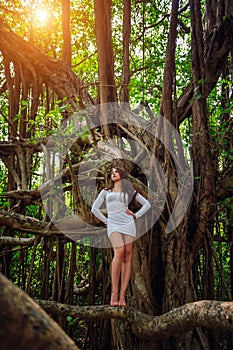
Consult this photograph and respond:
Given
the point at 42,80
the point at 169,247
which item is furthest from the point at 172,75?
the point at 42,80

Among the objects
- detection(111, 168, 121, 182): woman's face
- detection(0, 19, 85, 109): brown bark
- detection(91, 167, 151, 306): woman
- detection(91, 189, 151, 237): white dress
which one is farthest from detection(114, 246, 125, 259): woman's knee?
detection(0, 19, 85, 109): brown bark

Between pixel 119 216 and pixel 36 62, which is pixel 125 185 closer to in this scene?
pixel 119 216

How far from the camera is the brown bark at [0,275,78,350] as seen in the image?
0.46m

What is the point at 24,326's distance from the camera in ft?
1.58

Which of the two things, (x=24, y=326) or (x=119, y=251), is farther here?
(x=119, y=251)

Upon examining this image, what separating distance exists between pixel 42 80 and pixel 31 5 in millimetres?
1569

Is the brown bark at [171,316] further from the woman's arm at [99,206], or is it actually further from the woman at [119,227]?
the woman's arm at [99,206]

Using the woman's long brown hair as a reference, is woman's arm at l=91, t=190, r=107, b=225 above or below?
below

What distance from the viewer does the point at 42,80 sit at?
5383 millimetres

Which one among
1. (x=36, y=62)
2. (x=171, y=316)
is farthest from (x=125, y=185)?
(x=36, y=62)

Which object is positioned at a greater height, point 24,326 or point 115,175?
point 115,175

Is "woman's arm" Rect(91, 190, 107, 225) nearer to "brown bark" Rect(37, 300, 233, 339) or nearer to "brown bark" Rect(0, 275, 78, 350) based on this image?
"brown bark" Rect(37, 300, 233, 339)

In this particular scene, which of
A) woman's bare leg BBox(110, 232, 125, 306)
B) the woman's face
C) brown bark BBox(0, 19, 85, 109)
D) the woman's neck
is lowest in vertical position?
woman's bare leg BBox(110, 232, 125, 306)

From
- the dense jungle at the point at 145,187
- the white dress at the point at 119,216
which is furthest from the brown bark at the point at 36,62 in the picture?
the white dress at the point at 119,216
